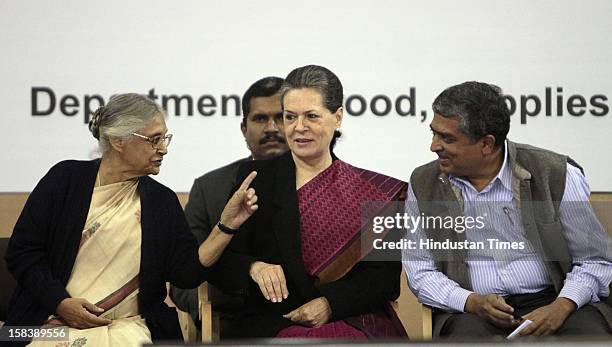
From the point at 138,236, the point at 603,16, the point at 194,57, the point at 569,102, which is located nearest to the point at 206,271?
the point at 138,236

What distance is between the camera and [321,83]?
4250mm

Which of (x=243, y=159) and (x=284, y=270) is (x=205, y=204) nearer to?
(x=243, y=159)

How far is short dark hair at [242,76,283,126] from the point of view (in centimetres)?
434

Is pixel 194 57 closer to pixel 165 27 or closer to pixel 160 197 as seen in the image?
pixel 165 27

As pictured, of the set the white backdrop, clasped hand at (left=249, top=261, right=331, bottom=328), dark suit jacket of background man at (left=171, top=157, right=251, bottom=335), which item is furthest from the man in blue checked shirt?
dark suit jacket of background man at (left=171, top=157, right=251, bottom=335)

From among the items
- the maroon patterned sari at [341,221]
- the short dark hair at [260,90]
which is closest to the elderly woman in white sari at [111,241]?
the maroon patterned sari at [341,221]

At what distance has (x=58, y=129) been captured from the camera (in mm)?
4352

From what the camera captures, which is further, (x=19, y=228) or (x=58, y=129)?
(x=58, y=129)

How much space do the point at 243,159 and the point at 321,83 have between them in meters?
0.44

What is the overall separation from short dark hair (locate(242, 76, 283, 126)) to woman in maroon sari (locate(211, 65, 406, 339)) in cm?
7

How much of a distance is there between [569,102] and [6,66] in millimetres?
2224

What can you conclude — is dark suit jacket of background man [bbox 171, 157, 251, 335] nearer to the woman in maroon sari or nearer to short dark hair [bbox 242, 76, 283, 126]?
the woman in maroon sari

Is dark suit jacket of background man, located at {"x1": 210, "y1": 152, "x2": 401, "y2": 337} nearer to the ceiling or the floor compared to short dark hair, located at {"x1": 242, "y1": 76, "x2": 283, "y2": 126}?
nearer to the floor

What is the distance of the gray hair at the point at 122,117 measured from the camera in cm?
407
